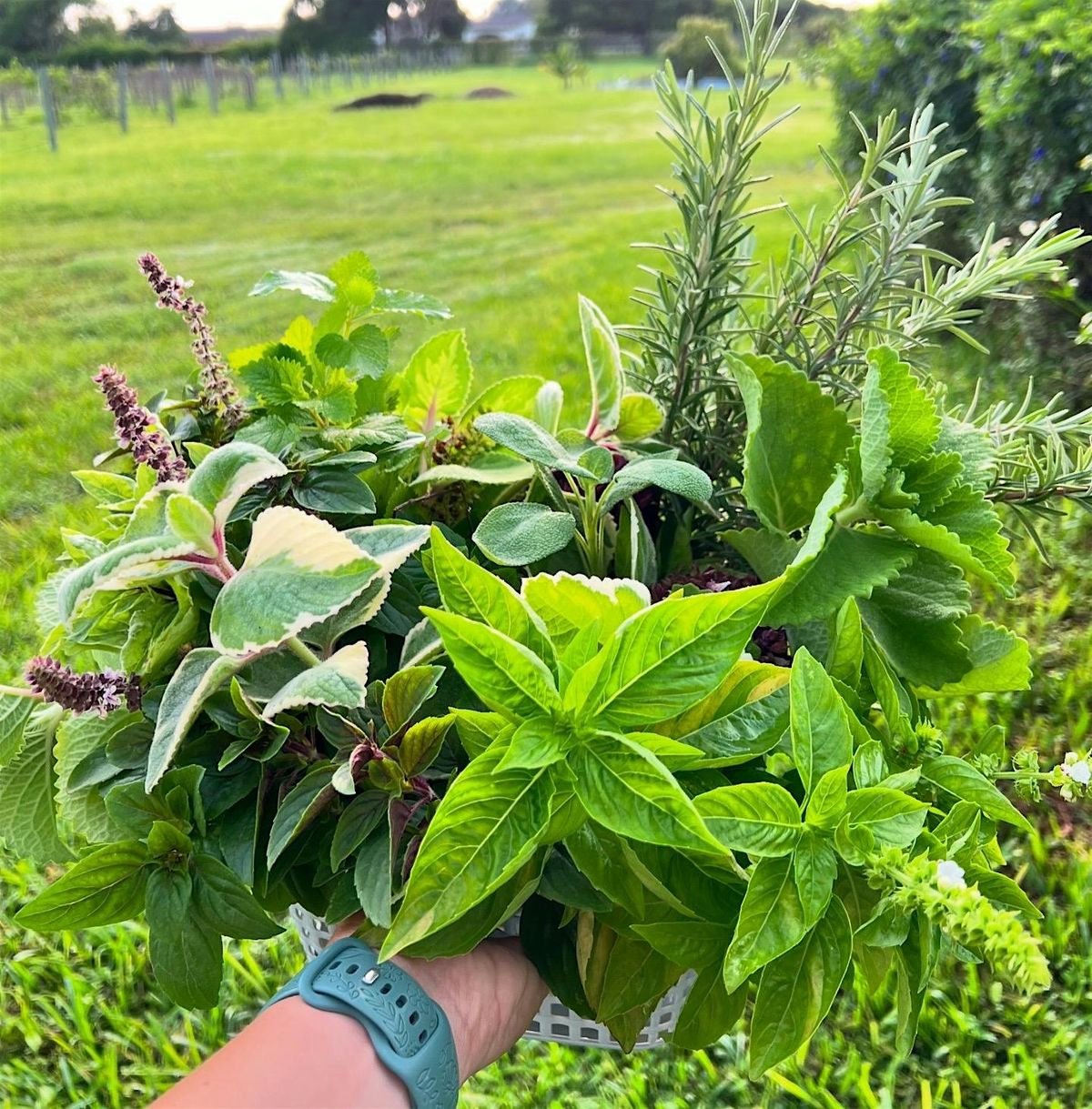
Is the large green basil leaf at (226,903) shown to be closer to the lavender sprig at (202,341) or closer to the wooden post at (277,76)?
the lavender sprig at (202,341)

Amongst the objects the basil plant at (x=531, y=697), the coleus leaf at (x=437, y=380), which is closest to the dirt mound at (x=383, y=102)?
the coleus leaf at (x=437, y=380)

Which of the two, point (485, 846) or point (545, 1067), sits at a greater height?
point (485, 846)

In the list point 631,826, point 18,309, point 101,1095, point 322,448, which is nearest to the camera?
point 631,826

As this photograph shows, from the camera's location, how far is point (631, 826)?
0.33 m

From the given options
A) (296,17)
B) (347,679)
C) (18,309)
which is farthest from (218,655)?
(296,17)

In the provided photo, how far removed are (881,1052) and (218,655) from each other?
0.81 meters

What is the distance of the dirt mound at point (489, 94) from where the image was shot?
1035 centimetres

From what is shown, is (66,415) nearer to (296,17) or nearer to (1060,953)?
(1060,953)

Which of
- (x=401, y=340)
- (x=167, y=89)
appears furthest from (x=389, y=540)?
(x=167, y=89)

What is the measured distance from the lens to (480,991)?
0.51 metres

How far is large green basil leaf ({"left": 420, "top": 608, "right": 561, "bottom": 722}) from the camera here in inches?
13.3

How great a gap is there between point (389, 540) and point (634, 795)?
18cm

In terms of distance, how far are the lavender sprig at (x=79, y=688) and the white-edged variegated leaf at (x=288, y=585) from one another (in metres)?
0.08

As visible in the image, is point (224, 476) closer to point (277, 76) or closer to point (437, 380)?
point (437, 380)
